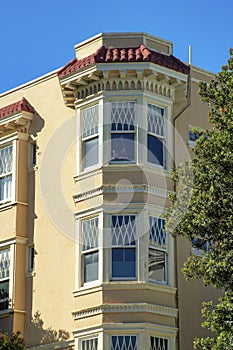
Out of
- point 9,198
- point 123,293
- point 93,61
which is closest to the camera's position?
point 123,293

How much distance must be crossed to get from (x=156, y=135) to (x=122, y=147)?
1.09 meters

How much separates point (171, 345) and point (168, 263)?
2.23 m

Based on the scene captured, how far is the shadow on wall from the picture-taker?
23220mm

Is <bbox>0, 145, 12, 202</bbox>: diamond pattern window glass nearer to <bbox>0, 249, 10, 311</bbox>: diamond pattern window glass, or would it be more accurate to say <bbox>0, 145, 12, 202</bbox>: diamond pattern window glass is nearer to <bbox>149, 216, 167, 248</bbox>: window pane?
<bbox>0, 249, 10, 311</bbox>: diamond pattern window glass

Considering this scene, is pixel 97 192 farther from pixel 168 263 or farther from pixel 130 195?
pixel 168 263

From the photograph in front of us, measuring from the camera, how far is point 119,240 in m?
22.9

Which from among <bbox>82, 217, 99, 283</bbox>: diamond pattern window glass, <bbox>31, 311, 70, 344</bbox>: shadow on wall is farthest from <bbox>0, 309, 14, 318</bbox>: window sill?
<bbox>82, 217, 99, 283</bbox>: diamond pattern window glass

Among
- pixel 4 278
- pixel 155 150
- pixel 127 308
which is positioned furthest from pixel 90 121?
pixel 127 308

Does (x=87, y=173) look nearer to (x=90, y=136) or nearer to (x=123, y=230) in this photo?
(x=90, y=136)

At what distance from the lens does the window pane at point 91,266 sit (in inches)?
901

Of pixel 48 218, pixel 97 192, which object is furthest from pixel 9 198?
pixel 97 192

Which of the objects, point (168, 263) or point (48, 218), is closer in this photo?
point (168, 263)

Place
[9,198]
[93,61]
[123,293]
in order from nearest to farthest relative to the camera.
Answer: [123,293] → [93,61] → [9,198]

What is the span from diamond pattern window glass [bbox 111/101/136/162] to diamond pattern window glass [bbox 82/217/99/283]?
1.96 meters
